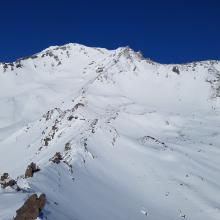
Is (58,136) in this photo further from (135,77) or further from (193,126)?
(135,77)

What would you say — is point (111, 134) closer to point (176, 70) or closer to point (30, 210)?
point (30, 210)

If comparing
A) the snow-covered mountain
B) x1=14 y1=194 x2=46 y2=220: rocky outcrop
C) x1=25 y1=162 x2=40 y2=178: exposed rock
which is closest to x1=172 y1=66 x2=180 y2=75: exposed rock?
the snow-covered mountain

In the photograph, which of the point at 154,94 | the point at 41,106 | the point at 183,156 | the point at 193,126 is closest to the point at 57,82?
the point at 41,106

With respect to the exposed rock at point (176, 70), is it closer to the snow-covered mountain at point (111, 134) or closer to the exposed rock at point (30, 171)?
the snow-covered mountain at point (111, 134)

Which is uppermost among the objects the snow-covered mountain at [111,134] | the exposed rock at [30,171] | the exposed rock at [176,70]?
the exposed rock at [176,70]

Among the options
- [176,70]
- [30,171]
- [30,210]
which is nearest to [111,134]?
[30,171]

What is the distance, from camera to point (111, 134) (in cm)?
5984

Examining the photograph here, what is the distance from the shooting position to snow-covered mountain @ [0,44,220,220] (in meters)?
38.2

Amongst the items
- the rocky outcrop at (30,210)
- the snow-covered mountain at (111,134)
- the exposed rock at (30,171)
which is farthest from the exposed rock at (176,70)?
the rocky outcrop at (30,210)

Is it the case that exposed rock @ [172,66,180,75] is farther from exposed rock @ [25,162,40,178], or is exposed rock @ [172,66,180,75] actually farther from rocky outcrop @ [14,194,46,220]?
rocky outcrop @ [14,194,46,220]

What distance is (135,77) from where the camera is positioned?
10069 centimetres

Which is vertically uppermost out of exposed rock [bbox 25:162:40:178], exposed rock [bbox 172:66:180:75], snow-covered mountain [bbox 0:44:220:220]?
exposed rock [bbox 172:66:180:75]

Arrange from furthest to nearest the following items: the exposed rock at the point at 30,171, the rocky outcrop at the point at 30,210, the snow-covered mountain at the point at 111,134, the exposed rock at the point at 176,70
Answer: the exposed rock at the point at 176,70 → the snow-covered mountain at the point at 111,134 → the exposed rock at the point at 30,171 → the rocky outcrop at the point at 30,210

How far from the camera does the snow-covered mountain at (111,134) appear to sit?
3820 cm
